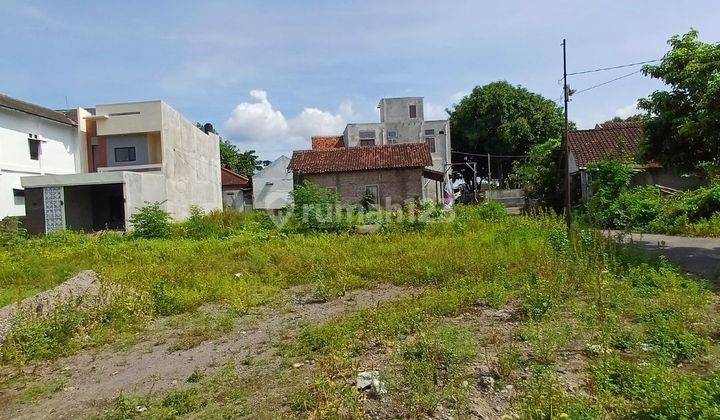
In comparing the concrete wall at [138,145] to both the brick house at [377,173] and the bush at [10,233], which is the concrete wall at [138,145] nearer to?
the brick house at [377,173]

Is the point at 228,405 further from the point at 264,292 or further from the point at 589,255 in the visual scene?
the point at 589,255

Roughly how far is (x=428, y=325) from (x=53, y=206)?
21049 mm

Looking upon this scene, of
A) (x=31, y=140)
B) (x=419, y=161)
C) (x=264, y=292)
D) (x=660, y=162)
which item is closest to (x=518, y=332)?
(x=264, y=292)

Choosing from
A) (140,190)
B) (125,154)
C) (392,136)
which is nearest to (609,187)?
Result: (140,190)

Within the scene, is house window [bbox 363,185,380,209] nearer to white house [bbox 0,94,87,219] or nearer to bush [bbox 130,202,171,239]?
bush [bbox 130,202,171,239]

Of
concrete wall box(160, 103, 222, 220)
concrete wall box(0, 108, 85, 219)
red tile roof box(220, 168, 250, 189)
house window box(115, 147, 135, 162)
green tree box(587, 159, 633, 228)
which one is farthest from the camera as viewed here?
red tile roof box(220, 168, 250, 189)

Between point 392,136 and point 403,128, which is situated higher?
point 403,128

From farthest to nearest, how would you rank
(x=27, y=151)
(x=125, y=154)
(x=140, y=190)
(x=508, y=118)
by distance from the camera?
(x=508, y=118) → (x=125, y=154) → (x=27, y=151) → (x=140, y=190)

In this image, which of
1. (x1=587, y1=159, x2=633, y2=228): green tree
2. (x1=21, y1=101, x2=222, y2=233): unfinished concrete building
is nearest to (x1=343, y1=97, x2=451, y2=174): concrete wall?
(x1=21, y1=101, x2=222, y2=233): unfinished concrete building

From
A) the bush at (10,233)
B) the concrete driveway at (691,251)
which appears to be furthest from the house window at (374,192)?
the bush at (10,233)

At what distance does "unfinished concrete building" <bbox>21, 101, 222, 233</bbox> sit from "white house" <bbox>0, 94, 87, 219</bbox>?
0.91 m

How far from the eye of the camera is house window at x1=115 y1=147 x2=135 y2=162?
82.6 feet

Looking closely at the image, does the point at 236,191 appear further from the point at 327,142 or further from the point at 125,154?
the point at 125,154

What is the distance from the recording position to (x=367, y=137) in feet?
124
